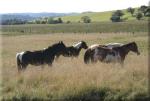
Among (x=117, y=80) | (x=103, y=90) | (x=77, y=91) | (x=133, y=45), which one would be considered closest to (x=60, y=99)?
(x=77, y=91)

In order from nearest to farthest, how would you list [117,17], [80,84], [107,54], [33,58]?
[80,84] < [33,58] < [107,54] < [117,17]

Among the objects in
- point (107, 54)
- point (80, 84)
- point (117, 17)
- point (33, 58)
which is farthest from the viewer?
point (117, 17)

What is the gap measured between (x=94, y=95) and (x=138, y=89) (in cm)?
133

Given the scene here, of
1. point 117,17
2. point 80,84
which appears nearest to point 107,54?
point 80,84

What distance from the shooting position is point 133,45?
55.5 ft

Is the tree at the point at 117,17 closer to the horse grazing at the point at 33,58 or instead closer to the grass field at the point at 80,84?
the horse grazing at the point at 33,58

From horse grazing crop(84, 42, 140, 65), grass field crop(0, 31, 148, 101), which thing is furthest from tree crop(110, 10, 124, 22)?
grass field crop(0, 31, 148, 101)

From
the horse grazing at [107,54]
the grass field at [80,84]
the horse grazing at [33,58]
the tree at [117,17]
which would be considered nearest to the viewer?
the grass field at [80,84]

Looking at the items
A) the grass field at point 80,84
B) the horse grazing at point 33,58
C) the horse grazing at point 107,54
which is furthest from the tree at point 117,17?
the grass field at point 80,84

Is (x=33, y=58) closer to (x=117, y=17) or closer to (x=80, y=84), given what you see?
(x=80, y=84)

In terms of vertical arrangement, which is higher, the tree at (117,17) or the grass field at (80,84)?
the grass field at (80,84)

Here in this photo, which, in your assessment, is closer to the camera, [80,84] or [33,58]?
[80,84]

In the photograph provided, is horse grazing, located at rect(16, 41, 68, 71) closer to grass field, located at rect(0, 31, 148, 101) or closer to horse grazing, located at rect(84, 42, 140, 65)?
grass field, located at rect(0, 31, 148, 101)

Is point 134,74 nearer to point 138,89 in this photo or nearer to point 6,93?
point 138,89
